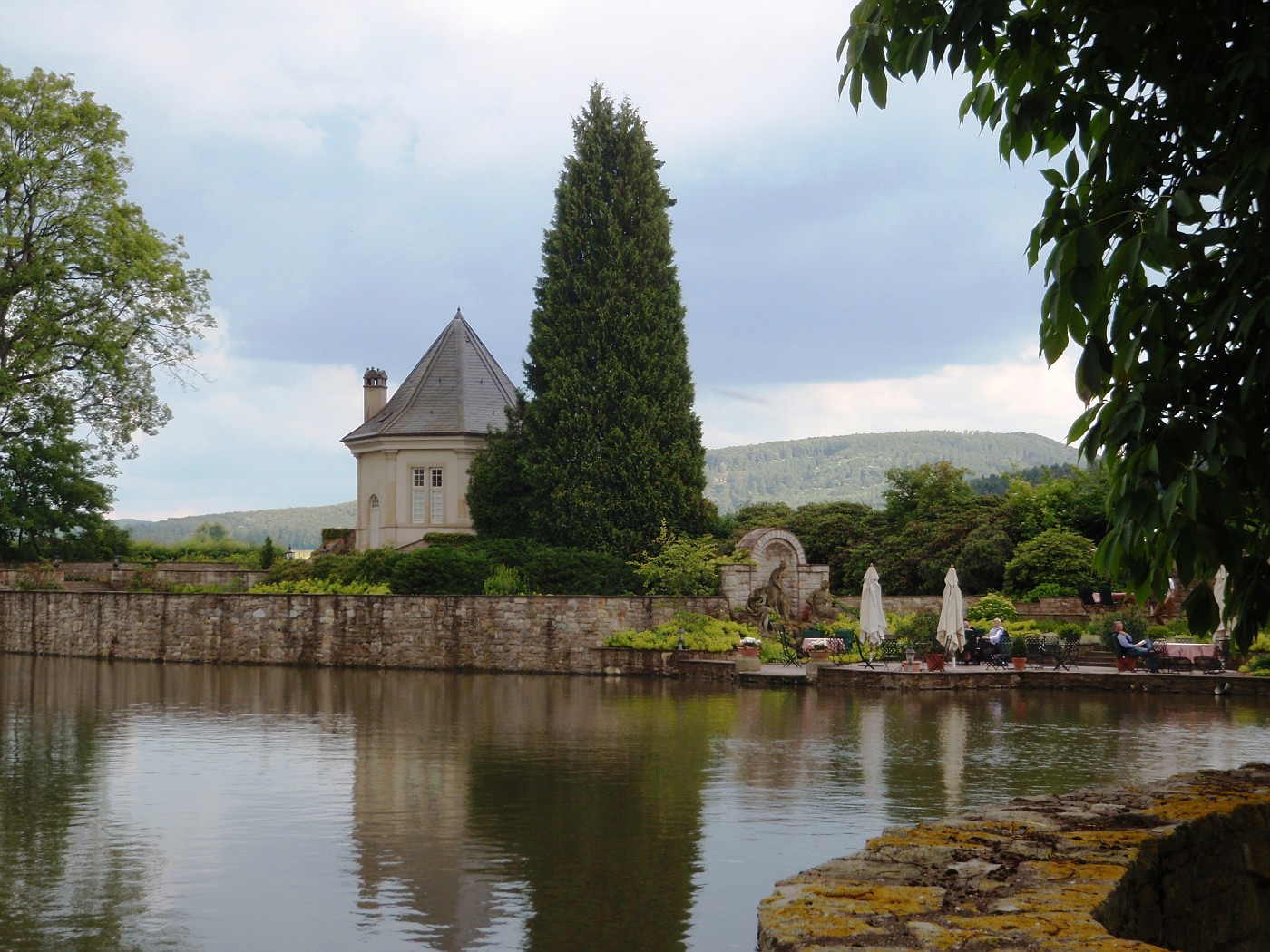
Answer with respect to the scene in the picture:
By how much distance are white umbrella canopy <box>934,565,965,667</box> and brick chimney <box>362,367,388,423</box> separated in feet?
98.6

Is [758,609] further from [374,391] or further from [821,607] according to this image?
[374,391]

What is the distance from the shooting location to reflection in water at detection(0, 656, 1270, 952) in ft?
26.2

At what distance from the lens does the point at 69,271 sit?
42.8 meters

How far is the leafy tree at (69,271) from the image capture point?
42.0 meters

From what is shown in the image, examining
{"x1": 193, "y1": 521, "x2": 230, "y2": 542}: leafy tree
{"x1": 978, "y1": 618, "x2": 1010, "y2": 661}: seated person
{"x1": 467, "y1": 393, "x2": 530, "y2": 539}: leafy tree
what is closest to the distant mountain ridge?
{"x1": 193, "y1": 521, "x2": 230, "y2": 542}: leafy tree

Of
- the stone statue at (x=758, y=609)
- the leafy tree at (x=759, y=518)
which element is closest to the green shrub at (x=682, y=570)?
the stone statue at (x=758, y=609)

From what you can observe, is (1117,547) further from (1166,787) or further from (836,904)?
(1166,787)

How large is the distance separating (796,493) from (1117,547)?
547ft

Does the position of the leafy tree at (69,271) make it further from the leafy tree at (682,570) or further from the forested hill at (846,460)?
the forested hill at (846,460)

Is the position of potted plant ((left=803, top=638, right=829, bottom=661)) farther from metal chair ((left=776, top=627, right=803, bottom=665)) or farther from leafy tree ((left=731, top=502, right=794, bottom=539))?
leafy tree ((left=731, top=502, right=794, bottom=539))

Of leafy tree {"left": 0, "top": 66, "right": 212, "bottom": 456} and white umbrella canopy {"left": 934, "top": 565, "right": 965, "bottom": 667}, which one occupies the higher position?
leafy tree {"left": 0, "top": 66, "right": 212, "bottom": 456}

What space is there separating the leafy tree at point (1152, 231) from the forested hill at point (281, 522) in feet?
406

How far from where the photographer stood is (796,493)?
17050 centimetres

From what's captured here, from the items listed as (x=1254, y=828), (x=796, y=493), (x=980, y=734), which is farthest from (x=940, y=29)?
(x=796, y=493)
